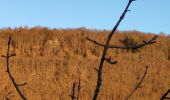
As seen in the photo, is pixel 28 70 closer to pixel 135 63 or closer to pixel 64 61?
pixel 64 61

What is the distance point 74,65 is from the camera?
25.9 meters

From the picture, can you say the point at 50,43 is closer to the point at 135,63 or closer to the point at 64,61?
the point at 64,61

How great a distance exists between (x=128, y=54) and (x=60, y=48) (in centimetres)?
296

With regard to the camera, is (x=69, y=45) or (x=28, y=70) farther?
(x=69, y=45)

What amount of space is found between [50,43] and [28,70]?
73.1 inches

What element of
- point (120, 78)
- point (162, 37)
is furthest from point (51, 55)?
point (162, 37)

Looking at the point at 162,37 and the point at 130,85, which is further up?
the point at 162,37

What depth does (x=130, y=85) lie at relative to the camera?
84.2ft

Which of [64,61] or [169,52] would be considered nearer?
[64,61]

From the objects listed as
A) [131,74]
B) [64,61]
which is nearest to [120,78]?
[131,74]

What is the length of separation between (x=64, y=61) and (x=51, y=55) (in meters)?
0.70

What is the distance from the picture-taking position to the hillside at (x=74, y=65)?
80.7 feet

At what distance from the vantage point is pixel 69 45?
26875 millimetres

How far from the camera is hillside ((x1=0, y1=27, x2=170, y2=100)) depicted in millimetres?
24594
